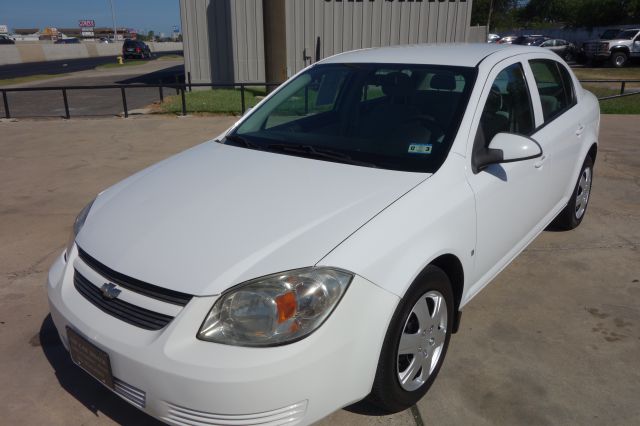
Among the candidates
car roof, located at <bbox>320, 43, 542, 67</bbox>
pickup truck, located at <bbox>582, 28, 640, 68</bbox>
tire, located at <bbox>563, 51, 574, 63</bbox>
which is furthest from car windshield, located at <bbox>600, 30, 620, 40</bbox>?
car roof, located at <bbox>320, 43, 542, 67</bbox>

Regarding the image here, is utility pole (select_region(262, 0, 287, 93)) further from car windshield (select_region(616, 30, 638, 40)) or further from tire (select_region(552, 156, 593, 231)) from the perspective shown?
car windshield (select_region(616, 30, 638, 40))

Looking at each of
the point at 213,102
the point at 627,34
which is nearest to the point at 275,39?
the point at 213,102

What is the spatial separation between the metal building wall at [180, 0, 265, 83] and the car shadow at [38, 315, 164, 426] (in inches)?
Answer: 610

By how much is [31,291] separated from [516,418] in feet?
11.0

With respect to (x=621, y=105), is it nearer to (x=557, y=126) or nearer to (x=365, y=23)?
(x=365, y=23)

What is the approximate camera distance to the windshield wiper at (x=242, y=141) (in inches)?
131

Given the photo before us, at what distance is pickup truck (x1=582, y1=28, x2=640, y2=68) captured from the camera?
29.9m

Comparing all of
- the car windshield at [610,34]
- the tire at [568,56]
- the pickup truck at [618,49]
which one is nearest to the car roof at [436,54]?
the pickup truck at [618,49]

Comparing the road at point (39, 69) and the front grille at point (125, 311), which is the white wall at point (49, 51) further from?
the front grille at point (125, 311)

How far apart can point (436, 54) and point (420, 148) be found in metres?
0.99

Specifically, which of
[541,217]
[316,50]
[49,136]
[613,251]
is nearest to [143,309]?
[541,217]

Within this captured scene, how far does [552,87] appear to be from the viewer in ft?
13.7

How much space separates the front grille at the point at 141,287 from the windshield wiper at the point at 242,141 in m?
1.26

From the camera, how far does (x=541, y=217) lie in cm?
386
